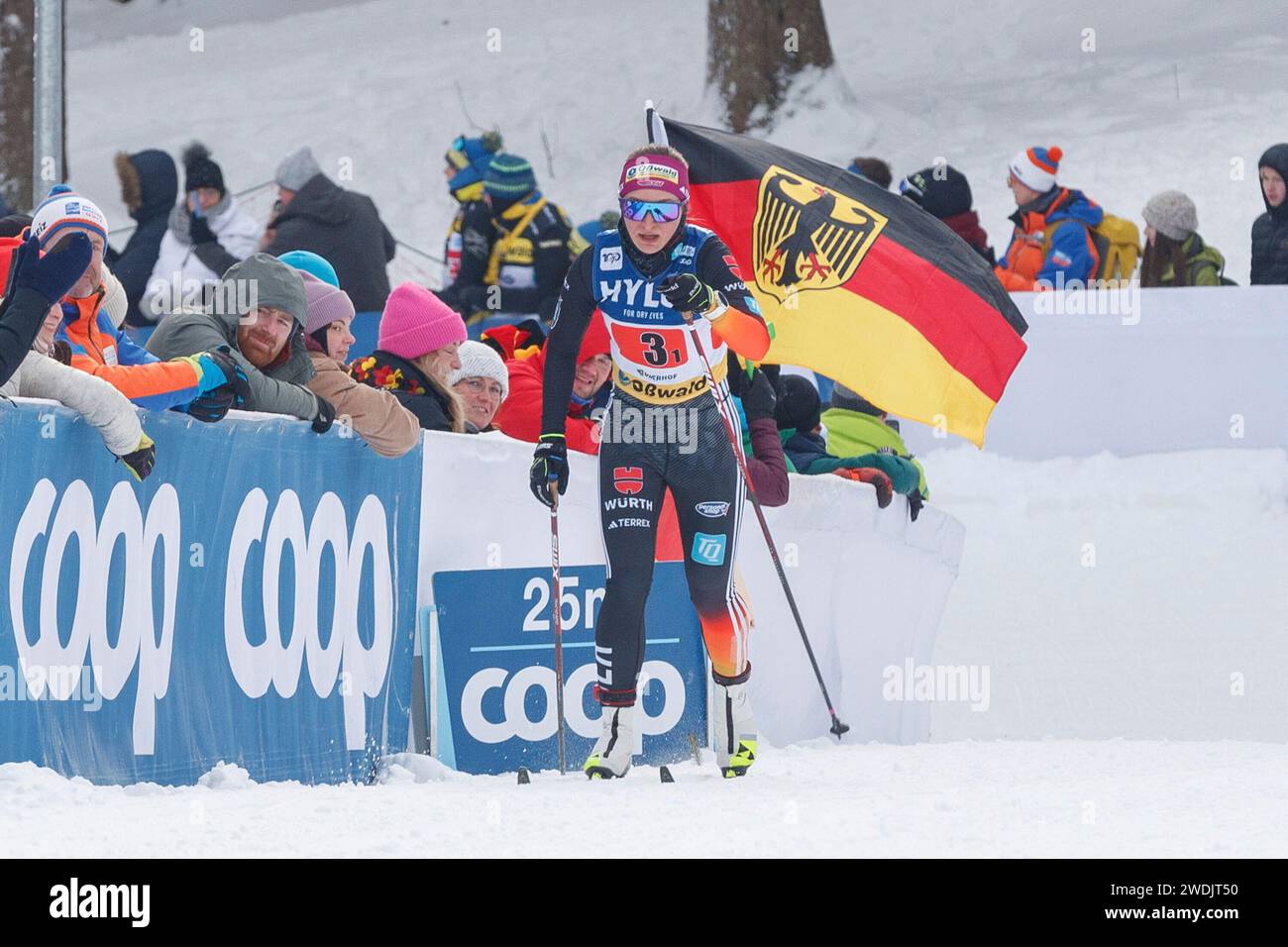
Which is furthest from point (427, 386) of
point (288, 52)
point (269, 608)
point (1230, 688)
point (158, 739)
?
point (288, 52)

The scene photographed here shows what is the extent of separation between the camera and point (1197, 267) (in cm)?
1382

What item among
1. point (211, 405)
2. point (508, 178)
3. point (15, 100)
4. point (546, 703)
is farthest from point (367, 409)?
point (15, 100)

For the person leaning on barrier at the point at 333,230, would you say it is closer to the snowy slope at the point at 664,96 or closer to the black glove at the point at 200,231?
the black glove at the point at 200,231

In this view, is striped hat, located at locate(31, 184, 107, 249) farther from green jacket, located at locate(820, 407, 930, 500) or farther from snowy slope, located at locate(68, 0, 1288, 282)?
snowy slope, located at locate(68, 0, 1288, 282)

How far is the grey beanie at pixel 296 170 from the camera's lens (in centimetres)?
1155

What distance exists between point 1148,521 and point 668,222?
21.8 ft

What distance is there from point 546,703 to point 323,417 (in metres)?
1.38

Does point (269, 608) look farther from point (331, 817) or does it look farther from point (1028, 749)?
point (1028, 749)

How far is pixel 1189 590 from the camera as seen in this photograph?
11.3 meters

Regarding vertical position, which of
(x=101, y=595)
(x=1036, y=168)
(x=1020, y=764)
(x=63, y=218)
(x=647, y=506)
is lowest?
(x=1020, y=764)

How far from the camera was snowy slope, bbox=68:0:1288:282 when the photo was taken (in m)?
21.0

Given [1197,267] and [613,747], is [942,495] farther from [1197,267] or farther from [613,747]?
[613,747]

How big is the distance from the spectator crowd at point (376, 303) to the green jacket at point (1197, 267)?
0.04ft
